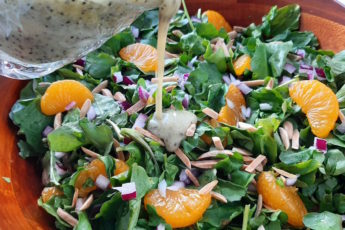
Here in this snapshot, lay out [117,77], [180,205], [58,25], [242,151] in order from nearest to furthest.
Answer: [58,25] < [180,205] < [242,151] < [117,77]

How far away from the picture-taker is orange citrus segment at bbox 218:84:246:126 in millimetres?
1706

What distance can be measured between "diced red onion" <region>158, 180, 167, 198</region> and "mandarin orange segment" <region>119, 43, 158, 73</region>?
1.83 ft

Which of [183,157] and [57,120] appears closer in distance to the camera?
[183,157]

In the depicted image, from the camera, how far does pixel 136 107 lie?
1.73 m

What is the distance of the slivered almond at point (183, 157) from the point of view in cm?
158

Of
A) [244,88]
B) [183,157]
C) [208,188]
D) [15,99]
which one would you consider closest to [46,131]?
[15,99]

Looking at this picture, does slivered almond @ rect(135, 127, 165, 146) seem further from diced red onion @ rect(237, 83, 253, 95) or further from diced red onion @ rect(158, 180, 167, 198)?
diced red onion @ rect(237, 83, 253, 95)

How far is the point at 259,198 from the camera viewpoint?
1.55 metres

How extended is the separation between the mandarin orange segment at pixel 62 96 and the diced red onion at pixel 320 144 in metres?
0.81

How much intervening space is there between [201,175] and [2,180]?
24.7 inches

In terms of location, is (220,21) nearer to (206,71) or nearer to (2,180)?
(206,71)

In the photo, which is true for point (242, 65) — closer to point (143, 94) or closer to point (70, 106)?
point (143, 94)

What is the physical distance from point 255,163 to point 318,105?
32 cm

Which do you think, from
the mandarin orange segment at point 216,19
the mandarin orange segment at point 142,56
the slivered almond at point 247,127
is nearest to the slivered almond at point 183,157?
the slivered almond at point 247,127
